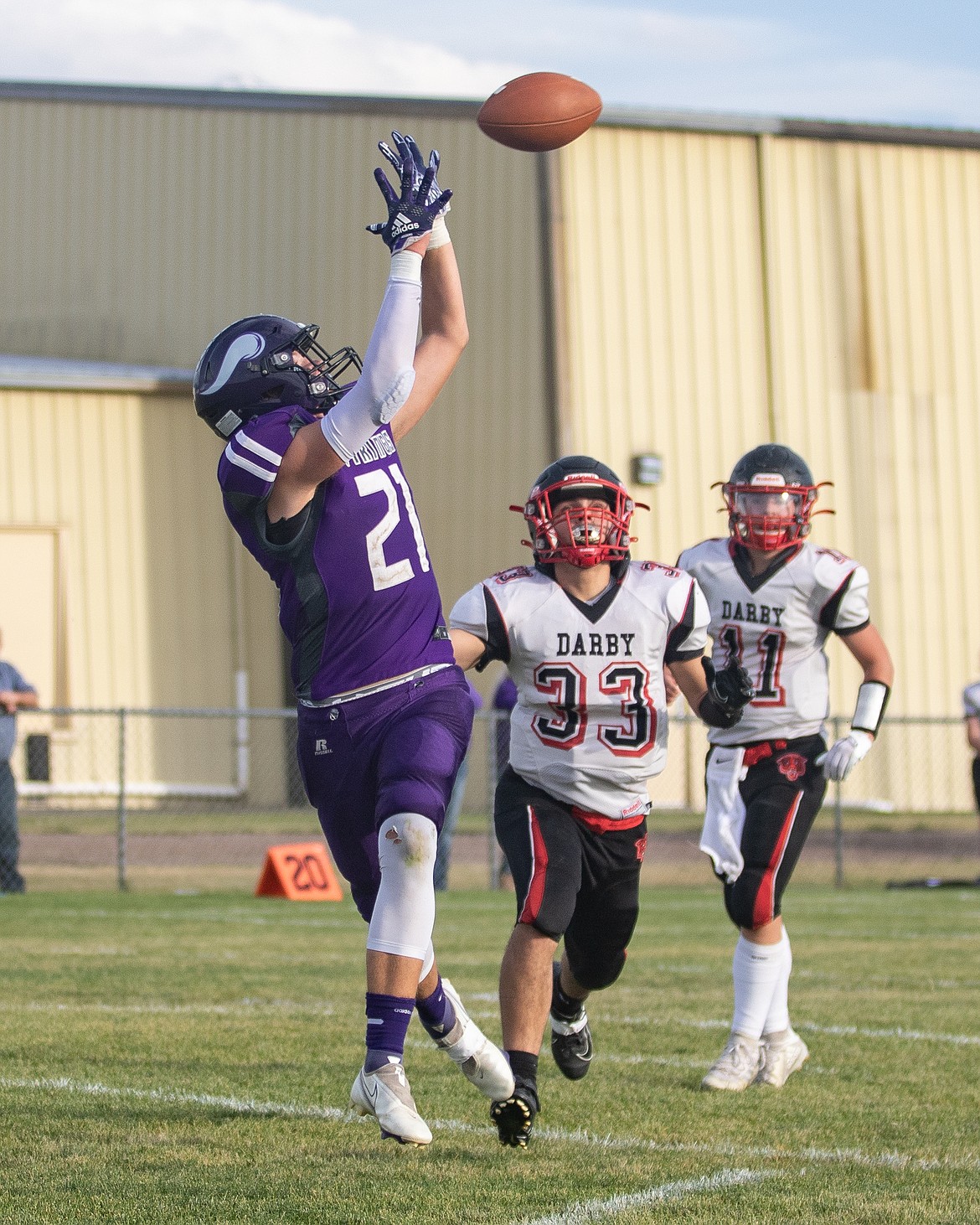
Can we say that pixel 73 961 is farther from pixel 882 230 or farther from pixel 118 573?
pixel 882 230

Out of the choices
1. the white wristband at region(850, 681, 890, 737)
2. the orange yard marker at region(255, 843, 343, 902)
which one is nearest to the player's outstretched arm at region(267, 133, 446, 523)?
the white wristband at region(850, 681, 890, 737)

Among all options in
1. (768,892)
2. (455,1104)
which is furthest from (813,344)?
(455,1104)

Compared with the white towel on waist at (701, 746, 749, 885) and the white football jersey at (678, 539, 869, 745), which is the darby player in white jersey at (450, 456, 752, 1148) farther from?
the white football jersey at (678, 539, 869, 745)

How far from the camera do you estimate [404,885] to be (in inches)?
158

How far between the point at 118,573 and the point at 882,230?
9.78 m

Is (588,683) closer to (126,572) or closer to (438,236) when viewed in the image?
(438,236)

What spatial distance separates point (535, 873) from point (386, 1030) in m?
0.80

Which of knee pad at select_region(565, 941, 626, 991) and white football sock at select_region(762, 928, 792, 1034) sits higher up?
knee pad at select_region(565, 941, 626, 991)

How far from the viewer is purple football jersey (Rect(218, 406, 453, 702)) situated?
421cm

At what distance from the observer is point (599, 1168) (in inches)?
159

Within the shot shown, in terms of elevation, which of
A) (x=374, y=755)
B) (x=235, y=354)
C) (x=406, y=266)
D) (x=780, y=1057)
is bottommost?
(x=780, y=1057)

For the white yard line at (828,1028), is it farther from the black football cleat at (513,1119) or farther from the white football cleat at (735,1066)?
the black football cleat at (513,1119)

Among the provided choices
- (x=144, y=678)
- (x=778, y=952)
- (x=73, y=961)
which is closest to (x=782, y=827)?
(x=778, y=952)

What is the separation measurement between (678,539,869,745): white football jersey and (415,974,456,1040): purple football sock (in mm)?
1915
